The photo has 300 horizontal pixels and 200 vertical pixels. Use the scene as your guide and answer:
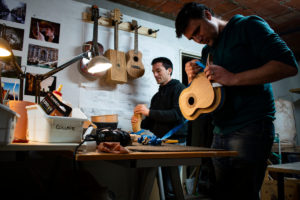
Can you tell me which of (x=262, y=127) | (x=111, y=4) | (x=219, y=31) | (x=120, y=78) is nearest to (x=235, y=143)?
(x=262, y=127)

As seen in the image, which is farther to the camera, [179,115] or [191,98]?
[179,115]

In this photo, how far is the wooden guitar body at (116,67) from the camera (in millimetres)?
2879

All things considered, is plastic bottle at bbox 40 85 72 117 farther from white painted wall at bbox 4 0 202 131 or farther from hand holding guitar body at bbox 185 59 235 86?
white painted wall at bbox 4 0 202 131

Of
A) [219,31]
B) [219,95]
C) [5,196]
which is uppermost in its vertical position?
[219,31]

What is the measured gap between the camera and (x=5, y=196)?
0.98m

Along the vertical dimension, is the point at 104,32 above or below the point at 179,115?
above

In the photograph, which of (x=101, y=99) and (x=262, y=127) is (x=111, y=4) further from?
(x=262, y=127)

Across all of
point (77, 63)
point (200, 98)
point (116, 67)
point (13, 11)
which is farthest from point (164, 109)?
point (13, 11)

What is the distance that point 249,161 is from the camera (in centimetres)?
103

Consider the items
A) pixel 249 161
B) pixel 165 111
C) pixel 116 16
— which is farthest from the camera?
pixel 116 16

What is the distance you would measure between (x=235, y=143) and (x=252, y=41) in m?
0.49

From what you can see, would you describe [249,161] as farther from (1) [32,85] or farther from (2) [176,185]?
(1) [32,85]

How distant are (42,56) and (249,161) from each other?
2.52m

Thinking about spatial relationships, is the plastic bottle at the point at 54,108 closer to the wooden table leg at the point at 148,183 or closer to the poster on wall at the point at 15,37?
the wooden table leg at the point at 148,183
